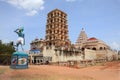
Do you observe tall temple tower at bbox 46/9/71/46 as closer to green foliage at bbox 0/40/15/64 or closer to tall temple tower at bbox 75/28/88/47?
tall temple tower at bbox 75/28/88/47

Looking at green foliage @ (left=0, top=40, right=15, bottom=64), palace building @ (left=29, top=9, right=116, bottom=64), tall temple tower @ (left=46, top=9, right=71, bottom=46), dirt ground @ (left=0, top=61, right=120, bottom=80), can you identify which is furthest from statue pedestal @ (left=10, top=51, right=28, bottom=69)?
tall temple tower @ (left=46, top=9, right=71, bottom=46)

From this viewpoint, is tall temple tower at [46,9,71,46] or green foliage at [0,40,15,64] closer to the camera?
green foliage at [0,40,15,64]

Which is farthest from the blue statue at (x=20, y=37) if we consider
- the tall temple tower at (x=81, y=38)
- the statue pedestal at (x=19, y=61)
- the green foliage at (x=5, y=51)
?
the tall temple tower at (x=81, y=38)

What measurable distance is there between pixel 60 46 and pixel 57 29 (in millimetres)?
16086

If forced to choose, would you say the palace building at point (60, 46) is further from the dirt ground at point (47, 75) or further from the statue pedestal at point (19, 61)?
the dirt ground at point (47, 75)

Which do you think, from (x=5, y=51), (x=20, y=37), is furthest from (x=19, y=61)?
(x=5, y=51)

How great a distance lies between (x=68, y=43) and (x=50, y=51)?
998 inches

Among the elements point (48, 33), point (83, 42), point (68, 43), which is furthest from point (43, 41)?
point (83, 42)

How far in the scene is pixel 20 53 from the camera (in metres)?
24.8

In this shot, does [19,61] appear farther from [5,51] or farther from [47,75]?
[5,51]

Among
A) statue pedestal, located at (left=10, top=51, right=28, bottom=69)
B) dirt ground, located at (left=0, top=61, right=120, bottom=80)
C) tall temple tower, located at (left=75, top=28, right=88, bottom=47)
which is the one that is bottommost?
dirt ground, located at (left=0, top=61, right=120, bottom=80)

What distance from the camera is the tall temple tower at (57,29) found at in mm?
67750

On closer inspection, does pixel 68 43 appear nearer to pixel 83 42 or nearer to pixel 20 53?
pixel 83 42

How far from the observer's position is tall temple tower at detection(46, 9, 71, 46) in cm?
6775
